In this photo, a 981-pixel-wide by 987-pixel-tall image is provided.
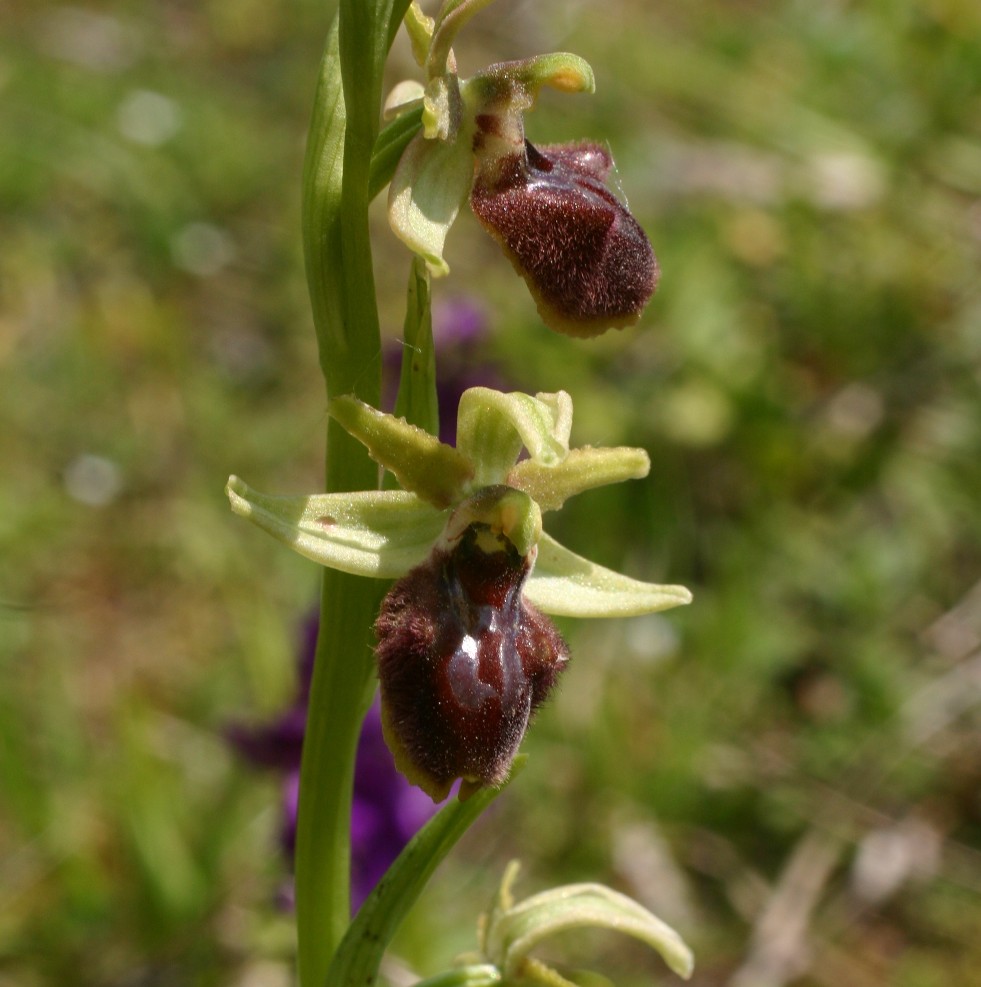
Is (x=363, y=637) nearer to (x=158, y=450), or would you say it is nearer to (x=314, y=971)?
(x=314, y=971)

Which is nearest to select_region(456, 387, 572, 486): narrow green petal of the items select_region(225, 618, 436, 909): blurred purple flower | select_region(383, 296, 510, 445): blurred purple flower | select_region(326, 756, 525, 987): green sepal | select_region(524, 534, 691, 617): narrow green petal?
select_region(524, 534, 691, 617): narrow green petal

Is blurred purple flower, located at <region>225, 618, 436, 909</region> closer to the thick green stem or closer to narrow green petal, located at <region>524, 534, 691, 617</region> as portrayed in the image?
the thick green stem

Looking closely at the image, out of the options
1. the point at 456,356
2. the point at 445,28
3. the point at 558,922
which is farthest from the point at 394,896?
the point at 456,356

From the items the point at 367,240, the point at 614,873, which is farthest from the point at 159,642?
the point at 367,240

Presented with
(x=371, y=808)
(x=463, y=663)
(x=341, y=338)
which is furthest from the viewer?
(x=371, y=808)

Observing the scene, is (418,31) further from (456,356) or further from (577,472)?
(456,356)

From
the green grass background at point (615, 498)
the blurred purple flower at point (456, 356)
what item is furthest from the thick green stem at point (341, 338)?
the blurred purple flower at point (456, 356)
